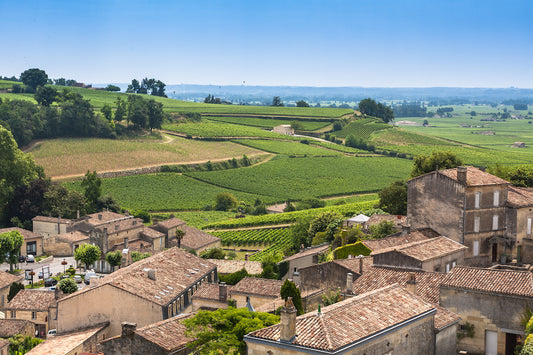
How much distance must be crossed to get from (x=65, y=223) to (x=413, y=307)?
196 feet

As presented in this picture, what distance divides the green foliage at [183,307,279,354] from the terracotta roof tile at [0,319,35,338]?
17.7 meters

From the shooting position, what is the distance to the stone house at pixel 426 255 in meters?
35.9

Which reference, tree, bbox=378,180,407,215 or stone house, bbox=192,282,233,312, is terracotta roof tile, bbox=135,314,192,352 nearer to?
stone house, bbox=192,282,233,312

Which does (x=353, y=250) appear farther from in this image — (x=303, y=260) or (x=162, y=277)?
(x=162, y=277)

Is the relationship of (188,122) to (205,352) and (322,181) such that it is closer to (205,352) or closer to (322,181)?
(322,181)

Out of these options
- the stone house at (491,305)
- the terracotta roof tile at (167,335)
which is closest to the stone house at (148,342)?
the terracotta roof tile at (167,335)

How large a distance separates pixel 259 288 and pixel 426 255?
31.8 ft

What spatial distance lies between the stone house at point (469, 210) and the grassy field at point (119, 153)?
7588cm

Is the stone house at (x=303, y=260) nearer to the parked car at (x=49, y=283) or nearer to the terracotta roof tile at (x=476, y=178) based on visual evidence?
the terracotta roof tile at (x=476, y=178)

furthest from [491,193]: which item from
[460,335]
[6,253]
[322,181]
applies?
[322,181]

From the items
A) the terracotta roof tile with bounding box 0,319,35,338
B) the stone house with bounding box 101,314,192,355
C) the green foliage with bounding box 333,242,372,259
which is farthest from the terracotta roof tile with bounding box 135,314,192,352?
the terracotta roof tile with bounding box 0,319,35,338

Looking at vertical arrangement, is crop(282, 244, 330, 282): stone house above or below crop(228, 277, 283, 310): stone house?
below

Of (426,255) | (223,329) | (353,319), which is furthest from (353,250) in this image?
(353,319)

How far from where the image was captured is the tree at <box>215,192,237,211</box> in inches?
4003
